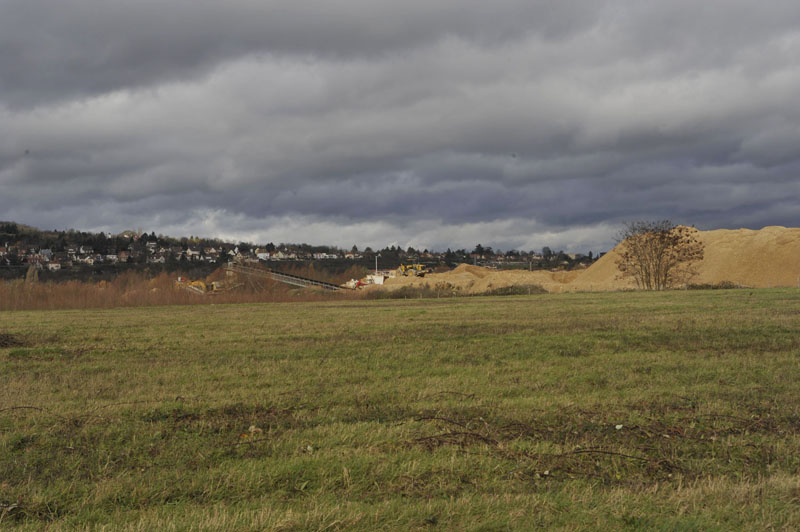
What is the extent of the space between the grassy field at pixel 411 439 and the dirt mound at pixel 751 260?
2135 inches

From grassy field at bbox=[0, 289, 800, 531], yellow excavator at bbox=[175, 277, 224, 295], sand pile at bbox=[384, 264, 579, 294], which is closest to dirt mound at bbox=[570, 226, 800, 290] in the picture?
sand pile at bbox=[384, 264, 579, 294]

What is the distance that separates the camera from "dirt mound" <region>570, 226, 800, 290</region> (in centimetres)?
6284

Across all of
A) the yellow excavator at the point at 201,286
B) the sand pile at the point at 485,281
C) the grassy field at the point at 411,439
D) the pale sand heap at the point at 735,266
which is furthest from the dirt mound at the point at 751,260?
the grassy field at the point at 411,439

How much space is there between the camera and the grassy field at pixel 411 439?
5.39m

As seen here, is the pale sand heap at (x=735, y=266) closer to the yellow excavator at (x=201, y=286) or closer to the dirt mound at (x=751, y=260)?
the dirt mound at (x=751, y=260)

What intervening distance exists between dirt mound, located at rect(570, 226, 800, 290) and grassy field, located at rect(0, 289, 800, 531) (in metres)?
54.2

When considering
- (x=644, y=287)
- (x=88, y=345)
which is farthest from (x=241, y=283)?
(x=88, y=345)

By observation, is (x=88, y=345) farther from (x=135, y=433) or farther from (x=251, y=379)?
(x=135, y=433)

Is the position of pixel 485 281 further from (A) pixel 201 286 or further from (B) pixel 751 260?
(A) pixel 201 286

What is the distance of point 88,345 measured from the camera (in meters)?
19.4

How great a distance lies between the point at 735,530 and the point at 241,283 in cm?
8051

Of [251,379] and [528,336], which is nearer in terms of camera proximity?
[251,379]

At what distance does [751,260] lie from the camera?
221 ft

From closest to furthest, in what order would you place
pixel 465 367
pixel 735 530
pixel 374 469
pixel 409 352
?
pixel 735 530
pixel 374 469
pixel 465 367
pixel 409 352
